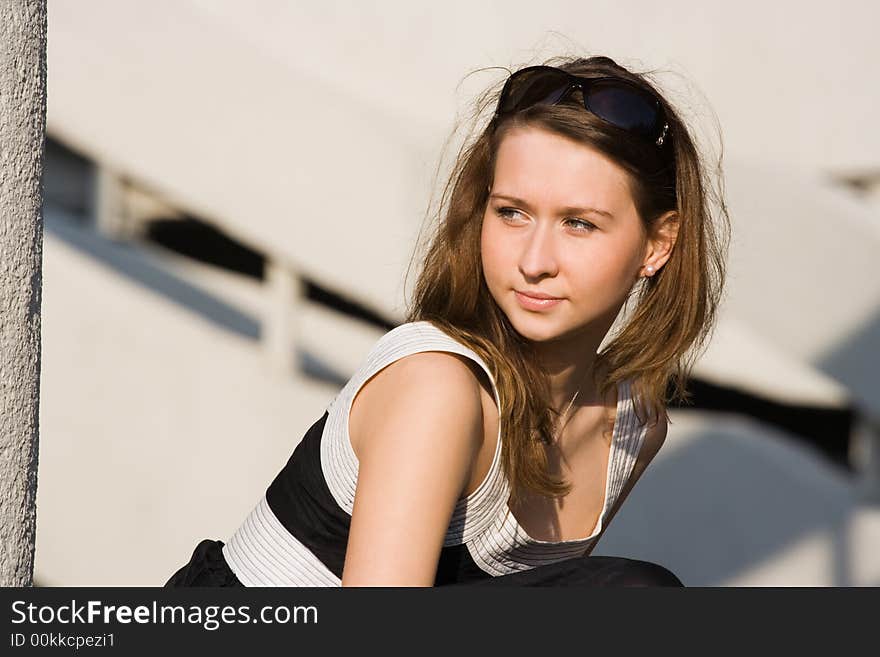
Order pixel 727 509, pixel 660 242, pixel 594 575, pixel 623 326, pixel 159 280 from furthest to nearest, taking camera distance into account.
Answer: pixel 159 280 → pixel 727 509 → pixel 623 326 → pixel 660 242 → pixel 594 575

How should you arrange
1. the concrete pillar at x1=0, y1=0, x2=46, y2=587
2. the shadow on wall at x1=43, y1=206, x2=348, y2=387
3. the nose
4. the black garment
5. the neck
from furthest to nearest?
the shadow on wall at x1=43, y1=206, x2=348, y2=387
the neck
the nose
the black garment
the concrete pillar at x1=0, y1=0, x2=46, y2=587

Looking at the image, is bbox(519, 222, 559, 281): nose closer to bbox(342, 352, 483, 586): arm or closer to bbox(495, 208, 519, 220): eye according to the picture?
bbox(495, 208, 519, 220): eye

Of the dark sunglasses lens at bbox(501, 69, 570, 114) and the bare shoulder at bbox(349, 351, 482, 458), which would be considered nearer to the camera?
the bare shoulder at bbox(349, 351, 482, 458)

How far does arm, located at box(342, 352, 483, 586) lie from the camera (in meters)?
1.42

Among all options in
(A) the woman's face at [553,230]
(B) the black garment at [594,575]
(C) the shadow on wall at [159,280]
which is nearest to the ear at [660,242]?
(A) the woman's face at [553,230]

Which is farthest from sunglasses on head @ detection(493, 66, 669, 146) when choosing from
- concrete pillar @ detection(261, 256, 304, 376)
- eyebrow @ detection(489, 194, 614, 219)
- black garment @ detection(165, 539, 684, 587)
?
concrete pillar @ detection(261, 256, 304, 376)

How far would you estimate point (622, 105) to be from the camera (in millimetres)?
1690

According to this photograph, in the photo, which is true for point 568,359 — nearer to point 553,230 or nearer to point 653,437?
point 553,230

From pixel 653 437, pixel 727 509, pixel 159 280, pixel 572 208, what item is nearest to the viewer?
pixel 572 208

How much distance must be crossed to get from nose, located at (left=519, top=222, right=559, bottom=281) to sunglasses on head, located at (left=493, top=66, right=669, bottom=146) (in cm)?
19

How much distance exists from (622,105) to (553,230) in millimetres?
215

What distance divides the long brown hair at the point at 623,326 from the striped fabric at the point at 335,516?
59mm

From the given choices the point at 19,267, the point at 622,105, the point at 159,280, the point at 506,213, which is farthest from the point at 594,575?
the point at 159,280

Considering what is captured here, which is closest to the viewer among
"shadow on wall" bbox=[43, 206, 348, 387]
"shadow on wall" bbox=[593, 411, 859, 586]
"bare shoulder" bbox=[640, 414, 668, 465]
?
"bare shoulder" bbox=[640, 414, 668, 465]
